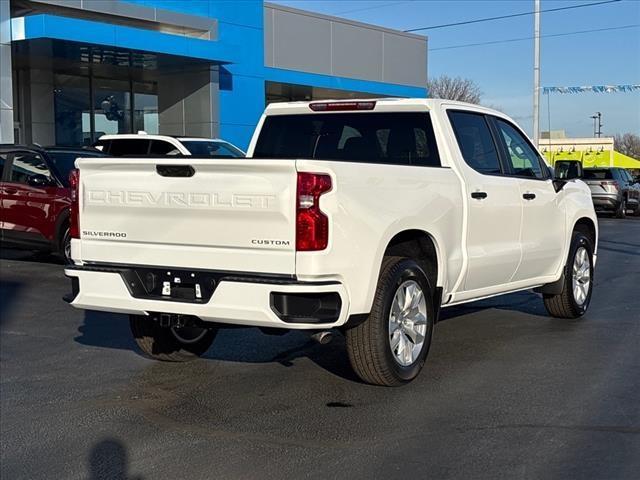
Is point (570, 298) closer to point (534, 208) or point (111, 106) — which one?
point (534, 208)

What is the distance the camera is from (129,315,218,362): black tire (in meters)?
6.73

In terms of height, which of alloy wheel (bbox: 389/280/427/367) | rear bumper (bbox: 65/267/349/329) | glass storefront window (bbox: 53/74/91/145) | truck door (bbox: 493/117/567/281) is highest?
glass storefront window (bbox: 53/74/91/145)

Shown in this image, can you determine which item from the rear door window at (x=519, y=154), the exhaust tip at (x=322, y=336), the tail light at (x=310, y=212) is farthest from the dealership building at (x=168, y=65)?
the tail light at (x=310, y=212)

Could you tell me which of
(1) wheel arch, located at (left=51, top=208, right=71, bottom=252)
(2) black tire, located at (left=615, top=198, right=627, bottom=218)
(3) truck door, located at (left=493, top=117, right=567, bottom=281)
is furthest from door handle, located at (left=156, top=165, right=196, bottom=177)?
(2) black tire, located at (left=615, top=198, right=627, bottom=218)

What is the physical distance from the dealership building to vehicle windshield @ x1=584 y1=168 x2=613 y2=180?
7.38 metres

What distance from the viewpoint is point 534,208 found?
7.71 meters

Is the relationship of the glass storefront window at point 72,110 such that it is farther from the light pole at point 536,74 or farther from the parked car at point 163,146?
the light pole at point 536,74

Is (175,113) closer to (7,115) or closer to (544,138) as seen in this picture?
(7,115)

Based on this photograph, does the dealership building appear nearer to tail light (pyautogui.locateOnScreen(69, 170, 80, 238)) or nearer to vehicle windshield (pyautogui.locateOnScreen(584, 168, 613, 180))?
vehicle windshield (pyautogui.locateOnScreen(584, 168, 613, 180))

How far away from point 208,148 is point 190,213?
35.0 feet

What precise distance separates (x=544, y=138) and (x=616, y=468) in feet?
236

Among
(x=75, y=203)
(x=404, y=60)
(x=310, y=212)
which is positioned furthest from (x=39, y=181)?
(x=404, y=60)

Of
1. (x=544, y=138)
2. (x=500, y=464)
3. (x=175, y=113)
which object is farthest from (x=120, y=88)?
(x=544, y=138)

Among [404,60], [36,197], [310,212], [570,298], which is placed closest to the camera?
[310,212]
